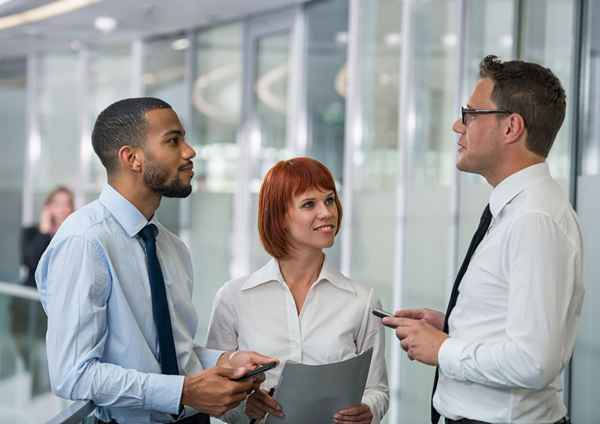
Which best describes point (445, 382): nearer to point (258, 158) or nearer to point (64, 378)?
point (64, 378)

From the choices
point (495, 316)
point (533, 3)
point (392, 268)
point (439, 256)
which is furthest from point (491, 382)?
point (392, 268)

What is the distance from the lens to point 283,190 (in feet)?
9.40

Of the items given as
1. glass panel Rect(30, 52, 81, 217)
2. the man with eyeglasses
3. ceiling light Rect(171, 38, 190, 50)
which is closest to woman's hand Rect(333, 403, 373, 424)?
the man with eyeglasses

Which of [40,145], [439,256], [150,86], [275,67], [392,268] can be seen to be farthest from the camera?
[40,145]

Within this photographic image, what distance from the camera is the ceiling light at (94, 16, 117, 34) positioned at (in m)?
9.11

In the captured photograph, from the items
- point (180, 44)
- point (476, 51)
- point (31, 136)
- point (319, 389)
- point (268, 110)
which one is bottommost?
point (319, 389)

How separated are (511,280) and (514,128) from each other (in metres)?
0.43

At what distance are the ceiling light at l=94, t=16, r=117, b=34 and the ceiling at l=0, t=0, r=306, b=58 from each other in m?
0.06

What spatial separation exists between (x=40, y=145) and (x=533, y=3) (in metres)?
8.16

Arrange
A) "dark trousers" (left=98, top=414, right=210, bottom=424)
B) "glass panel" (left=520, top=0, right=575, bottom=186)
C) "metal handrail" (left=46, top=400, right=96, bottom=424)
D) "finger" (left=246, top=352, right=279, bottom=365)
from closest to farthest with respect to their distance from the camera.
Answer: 1. "metal handrail" (left=46, top=400, right=96, bottom=424)
2. "finger" (left=246, top=352, right=279, bottom=365)
3. "dark trousers" (left=98, top=414, right=210, bottom=424)
4. "glass panel" (left=520, top=0, right=575, bottom=186)

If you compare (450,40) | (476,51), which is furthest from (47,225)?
(476,51)

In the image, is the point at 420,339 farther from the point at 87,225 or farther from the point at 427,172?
the point at 427,172

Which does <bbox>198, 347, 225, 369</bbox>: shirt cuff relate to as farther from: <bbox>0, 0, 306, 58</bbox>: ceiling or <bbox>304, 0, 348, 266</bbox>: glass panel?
<bbox>0, 0, 306, 58</bbox>: ceiling

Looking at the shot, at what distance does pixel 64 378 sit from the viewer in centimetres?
214
